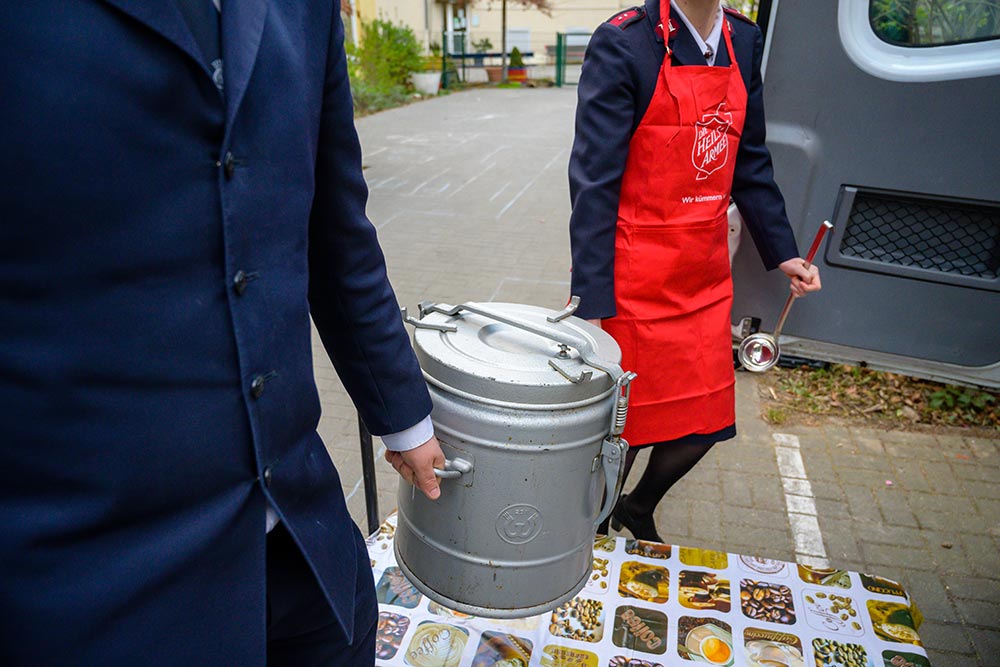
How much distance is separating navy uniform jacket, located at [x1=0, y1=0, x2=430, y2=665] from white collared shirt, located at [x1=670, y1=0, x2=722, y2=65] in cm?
113

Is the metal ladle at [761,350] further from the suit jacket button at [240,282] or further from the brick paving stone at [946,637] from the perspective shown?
the suit jacket button at [240,282]

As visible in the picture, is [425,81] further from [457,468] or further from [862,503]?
[457,468]

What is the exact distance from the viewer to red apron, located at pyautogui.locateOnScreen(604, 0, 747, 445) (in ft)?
6.25

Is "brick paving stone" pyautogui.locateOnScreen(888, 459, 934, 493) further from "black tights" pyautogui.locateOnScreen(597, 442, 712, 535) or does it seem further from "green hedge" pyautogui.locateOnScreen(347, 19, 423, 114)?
"green hedge" pyautogui.locateOnScreen(347, 19, 423, 114)

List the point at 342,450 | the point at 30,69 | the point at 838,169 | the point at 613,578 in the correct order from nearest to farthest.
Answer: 1. the point at 30,69
2. the point at 613,578
3. the point at 838,169
4. the point at 342,450

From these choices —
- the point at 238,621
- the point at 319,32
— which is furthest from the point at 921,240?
the point at 238,621

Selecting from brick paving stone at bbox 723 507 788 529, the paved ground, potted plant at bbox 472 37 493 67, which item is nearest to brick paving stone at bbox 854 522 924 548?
the paved ground

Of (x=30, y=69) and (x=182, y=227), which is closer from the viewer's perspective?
(x=30, y=69)

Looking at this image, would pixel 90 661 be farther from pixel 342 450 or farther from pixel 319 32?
pixel 342 450

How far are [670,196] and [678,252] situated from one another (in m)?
0.15

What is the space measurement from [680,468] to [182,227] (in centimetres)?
183

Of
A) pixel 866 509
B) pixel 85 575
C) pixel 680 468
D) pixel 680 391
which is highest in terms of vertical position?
pixel 85 575

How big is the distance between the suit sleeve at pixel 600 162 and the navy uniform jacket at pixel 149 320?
916mm

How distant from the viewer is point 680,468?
2330mm
